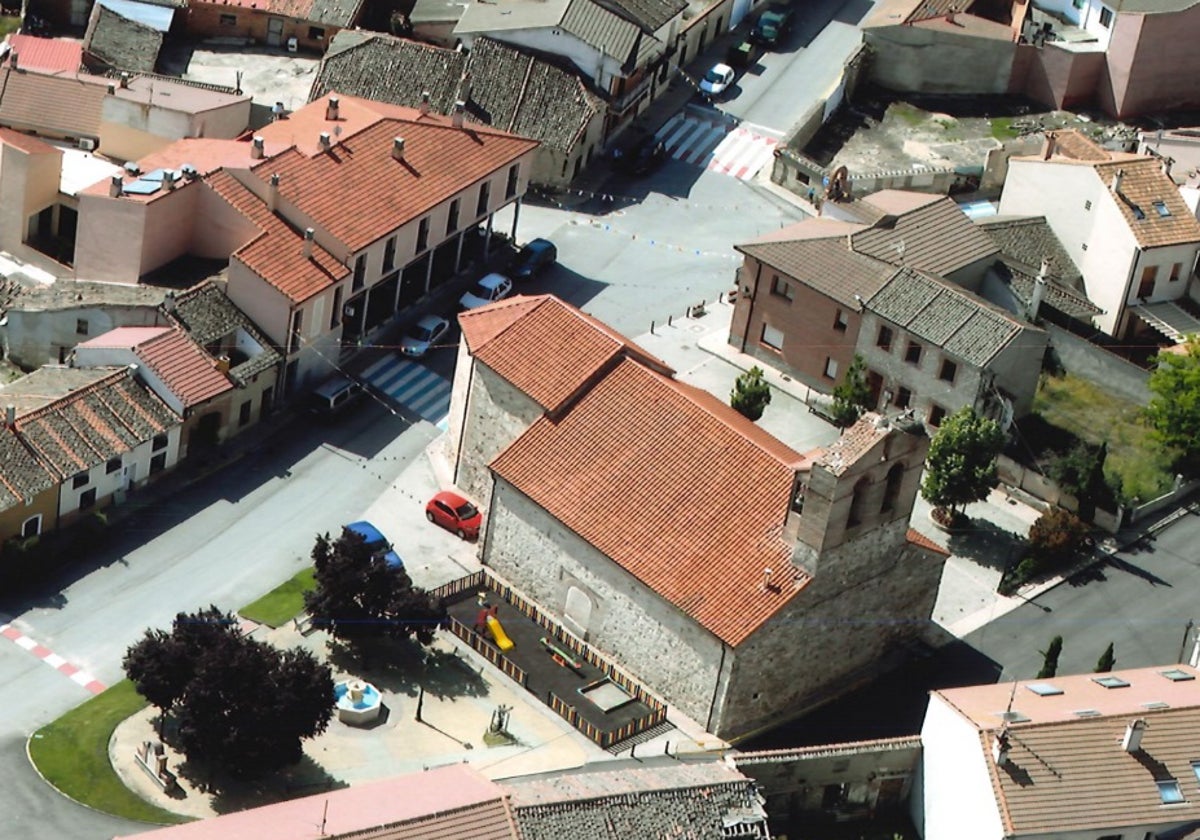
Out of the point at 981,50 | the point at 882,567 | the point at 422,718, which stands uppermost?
the point at 981,50

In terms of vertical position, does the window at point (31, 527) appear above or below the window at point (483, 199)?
below

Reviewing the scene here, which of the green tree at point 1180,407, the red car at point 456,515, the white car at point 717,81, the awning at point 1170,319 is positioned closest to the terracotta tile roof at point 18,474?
the red car at point 456,515

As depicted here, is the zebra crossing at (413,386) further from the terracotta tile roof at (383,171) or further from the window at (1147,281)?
the window at (1147,281)

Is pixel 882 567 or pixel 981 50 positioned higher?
pixel 981 50

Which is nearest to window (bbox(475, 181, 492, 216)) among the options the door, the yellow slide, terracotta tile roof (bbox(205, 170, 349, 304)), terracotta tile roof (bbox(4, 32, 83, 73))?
terracotta tile roof (bbox(205, 170, 349, 304))

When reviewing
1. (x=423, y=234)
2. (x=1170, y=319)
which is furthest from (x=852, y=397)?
(x=423, y=234)

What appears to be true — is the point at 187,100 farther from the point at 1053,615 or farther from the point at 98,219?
the point at 1053,615

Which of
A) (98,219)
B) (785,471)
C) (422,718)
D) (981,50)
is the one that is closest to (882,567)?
(785,471)
